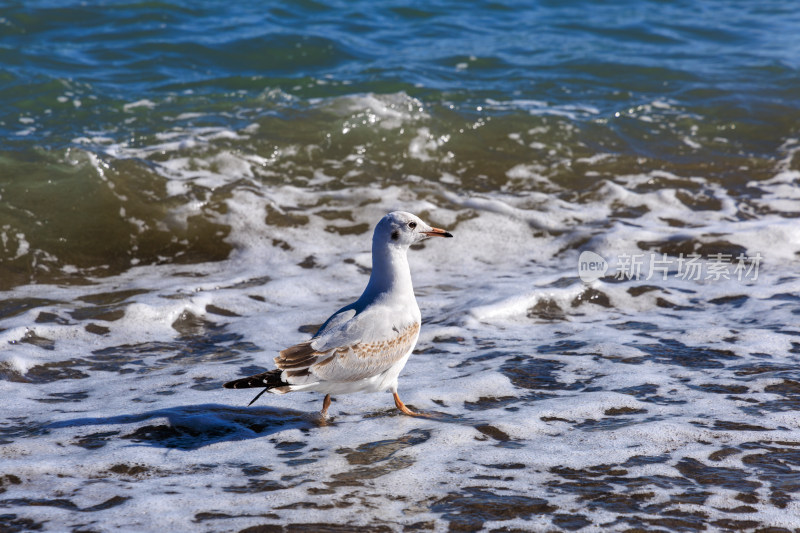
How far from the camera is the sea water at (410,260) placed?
13.8 feet

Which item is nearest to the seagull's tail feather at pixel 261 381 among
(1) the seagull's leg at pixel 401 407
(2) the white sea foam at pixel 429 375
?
(2) the white sea foam at pixel 429 375

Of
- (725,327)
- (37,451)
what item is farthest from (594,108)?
(37,451)

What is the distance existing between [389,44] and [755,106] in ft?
20.6

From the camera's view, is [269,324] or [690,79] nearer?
[269,324]

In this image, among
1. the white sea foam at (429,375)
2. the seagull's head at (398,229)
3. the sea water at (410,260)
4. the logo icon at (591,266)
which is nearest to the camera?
the white sea foam at (429,375)

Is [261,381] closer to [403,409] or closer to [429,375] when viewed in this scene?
[403,409]

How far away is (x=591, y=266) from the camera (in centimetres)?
807

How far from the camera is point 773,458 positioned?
14.5 feet

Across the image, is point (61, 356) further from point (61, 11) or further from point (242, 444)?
point (61, 11)

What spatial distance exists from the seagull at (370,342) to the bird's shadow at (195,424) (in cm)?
25

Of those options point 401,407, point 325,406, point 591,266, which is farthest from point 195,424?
point 591,266

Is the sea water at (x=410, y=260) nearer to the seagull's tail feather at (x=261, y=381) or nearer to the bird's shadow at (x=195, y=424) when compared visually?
the bird's shadow at (x=195, y=424)

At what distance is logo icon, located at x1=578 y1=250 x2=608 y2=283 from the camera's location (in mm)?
7755

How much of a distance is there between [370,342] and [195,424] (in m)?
1.12
